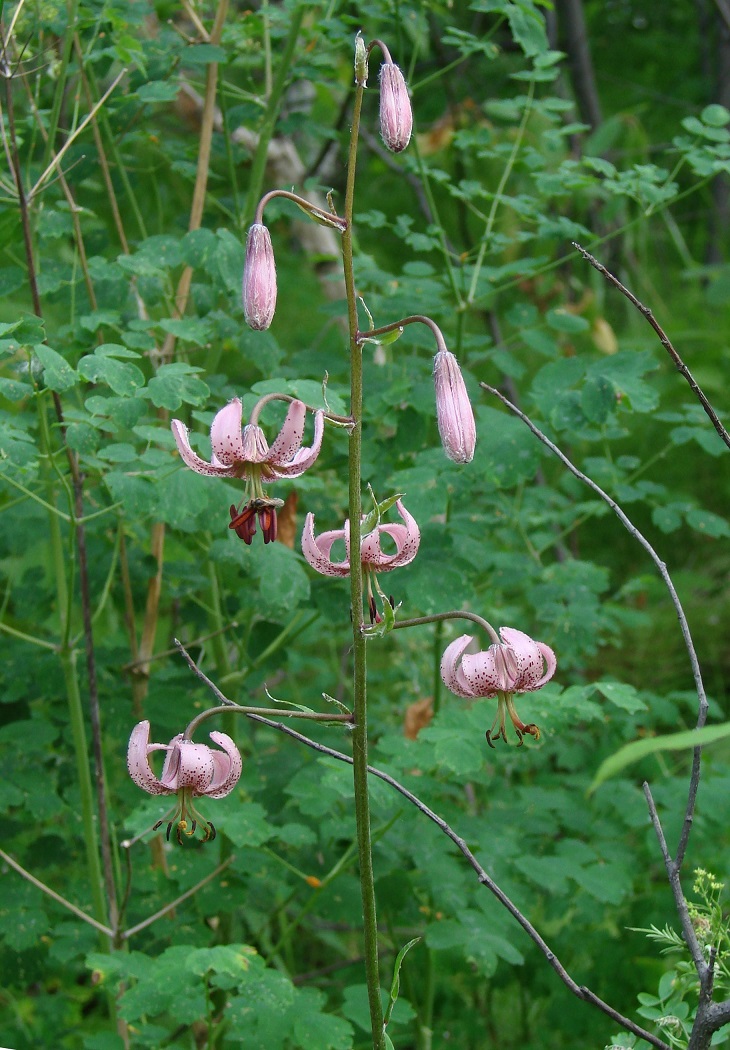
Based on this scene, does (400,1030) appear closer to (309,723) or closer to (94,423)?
(309,723)

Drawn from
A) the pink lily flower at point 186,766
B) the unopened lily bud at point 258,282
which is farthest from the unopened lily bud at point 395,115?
the pink lily flower at point 186,766

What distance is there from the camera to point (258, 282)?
1.03m

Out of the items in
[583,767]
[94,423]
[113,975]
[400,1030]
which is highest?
[94,423]

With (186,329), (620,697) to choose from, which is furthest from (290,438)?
(620,697)

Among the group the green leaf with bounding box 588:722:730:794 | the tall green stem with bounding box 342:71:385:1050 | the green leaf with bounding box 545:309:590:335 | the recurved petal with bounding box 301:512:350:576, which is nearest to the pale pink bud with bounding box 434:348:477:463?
the tall green stem with bounding box 342:71:385:1050

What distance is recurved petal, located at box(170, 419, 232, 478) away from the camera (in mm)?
1101

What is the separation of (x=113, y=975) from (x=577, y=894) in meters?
1.16

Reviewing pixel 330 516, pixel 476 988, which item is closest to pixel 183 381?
pixel 330 516

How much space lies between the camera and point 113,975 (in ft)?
4.80

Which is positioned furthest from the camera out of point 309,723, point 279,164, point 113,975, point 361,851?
point 279,164

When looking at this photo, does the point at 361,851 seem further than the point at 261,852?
No

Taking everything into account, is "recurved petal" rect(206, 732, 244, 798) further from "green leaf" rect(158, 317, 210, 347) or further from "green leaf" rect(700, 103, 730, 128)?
"green leaf" rect(700, 103, 730, 128)

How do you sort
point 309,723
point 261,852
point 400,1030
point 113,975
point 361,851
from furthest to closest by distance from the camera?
point 400,1030 < point 309,723 < point 261,852 < point 113,975 < point 361,851

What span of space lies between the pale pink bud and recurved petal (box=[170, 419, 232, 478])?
0.89 feet
